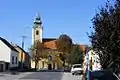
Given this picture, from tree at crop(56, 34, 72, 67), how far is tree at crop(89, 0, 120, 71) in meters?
123

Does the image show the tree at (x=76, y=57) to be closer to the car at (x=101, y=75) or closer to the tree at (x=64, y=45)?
the tree at (x=64, y=45)

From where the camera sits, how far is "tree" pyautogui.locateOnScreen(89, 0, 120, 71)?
23828mm

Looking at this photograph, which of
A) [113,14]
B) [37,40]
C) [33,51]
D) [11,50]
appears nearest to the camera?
[113,14]

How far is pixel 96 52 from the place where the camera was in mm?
28469

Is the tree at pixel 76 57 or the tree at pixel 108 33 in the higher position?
the tree at pixel 76 57

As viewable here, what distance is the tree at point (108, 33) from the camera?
23.8 meters

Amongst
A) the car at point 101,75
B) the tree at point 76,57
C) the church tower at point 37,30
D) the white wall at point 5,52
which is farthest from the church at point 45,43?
the car at point 101,75

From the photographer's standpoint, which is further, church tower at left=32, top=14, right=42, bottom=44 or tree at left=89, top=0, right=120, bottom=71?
church tower at left=32, top=14, right=42, bottom=44

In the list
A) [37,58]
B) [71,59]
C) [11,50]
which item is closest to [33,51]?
[37,58]

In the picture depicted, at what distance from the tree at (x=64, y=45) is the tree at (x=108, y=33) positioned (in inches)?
4838

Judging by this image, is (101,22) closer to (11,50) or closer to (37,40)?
(11,50)

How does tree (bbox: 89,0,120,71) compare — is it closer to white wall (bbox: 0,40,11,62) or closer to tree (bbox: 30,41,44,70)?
white wall (bbox: 0,40,11,62)

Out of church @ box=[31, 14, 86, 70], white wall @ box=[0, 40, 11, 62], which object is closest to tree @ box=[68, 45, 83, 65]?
white wall @ box=[0, 40, 11, 62]

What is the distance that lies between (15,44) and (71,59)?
57.5ft
